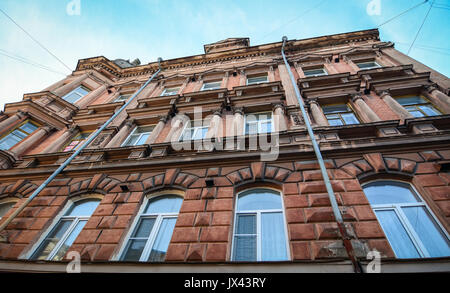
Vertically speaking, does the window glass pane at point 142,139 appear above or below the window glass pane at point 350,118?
below

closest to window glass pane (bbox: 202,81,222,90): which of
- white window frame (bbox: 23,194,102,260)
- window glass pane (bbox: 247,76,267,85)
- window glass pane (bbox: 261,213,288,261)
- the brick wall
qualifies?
window glass pane (bbox: 247,76,267,85)

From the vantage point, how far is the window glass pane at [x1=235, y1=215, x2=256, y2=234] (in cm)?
520

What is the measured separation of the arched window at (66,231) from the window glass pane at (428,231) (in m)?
8.61

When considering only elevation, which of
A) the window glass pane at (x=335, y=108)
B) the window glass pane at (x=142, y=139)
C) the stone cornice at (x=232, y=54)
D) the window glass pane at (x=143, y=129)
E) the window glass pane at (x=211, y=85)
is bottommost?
the window glass pane at (x=142, y=139)

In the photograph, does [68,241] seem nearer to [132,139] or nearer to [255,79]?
[132,139]

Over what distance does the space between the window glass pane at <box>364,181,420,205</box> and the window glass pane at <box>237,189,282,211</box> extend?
7.67ft

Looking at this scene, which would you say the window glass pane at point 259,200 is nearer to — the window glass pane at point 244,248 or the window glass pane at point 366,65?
the window glass pane at point 244,248

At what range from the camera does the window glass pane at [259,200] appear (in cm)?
570

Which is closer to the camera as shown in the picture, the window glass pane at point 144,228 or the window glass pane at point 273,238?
the window glass pane at point 273,238

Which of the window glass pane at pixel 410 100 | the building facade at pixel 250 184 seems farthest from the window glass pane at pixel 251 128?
the window glass pane at pixel 410 100

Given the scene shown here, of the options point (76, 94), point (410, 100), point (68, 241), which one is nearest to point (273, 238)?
point (68, 241)

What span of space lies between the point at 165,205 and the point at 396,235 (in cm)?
586

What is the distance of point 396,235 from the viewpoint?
4551 mm

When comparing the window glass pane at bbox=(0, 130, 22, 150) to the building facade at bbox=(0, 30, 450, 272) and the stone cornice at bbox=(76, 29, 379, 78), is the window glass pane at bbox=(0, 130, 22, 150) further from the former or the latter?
the stone cornice at bbox=(76, 29, 379, 78)
